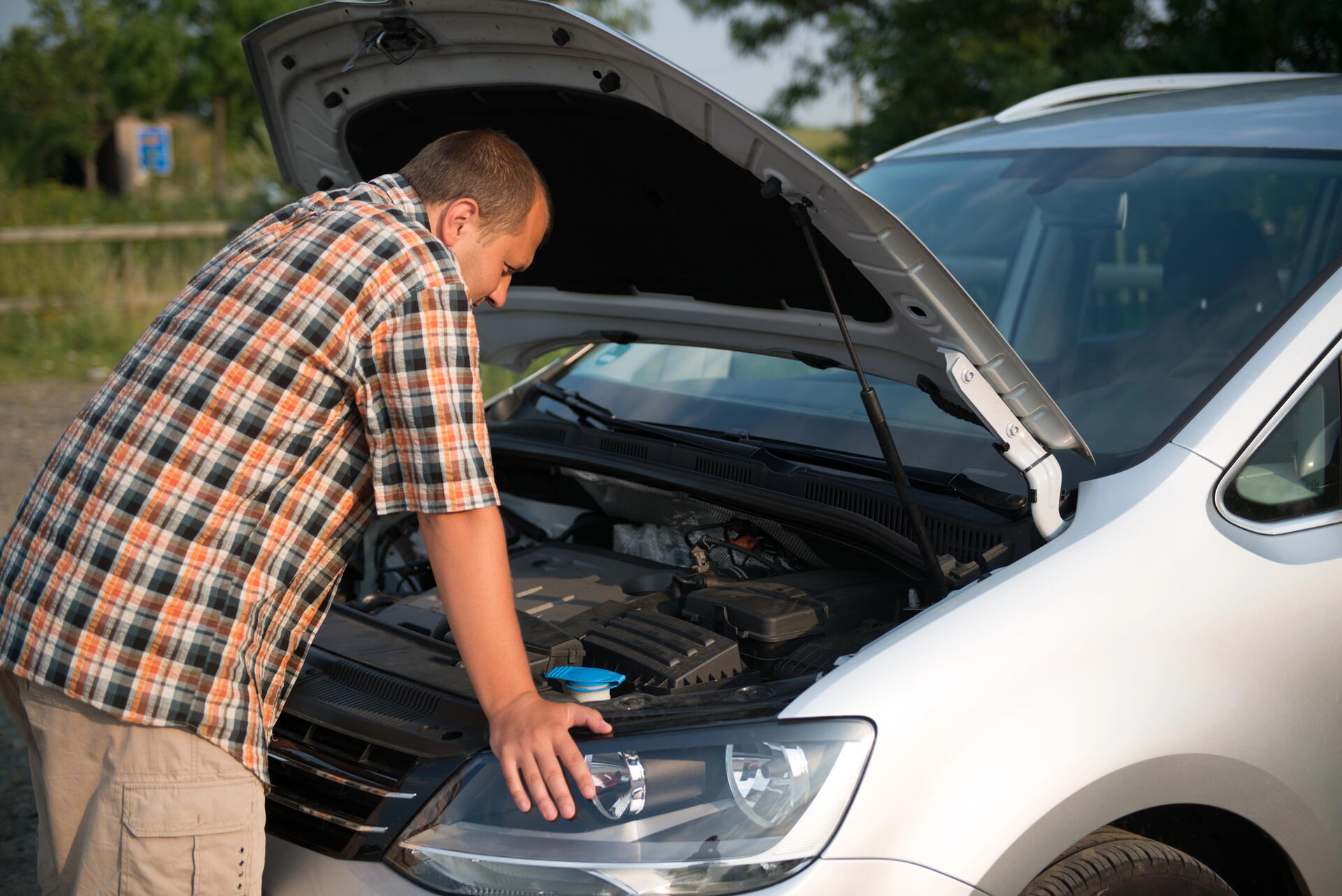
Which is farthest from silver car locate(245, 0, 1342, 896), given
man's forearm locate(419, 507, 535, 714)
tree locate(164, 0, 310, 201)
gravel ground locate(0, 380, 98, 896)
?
Result: tree locate(164, 0, 310, 201)

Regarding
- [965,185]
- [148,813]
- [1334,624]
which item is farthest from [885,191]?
[148,813]

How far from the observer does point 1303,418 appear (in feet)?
6.57

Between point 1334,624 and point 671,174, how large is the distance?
146 cm

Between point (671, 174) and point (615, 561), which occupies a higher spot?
point (671, 174)

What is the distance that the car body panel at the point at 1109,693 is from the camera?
1.59 meters

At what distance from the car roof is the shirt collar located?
73.7 inches

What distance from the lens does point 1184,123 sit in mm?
2834

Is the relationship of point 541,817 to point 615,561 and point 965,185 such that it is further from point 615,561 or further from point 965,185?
point 965,185

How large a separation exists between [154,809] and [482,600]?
0.56 metres

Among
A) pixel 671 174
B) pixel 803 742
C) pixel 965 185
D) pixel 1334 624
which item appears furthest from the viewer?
pixel 965 185

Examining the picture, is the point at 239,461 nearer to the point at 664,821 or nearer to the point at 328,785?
the point at 328,785

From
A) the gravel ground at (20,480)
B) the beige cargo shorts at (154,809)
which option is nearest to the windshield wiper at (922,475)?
the beige cargo shorts at (154,809)

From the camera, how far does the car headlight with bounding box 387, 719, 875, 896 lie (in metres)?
1.55

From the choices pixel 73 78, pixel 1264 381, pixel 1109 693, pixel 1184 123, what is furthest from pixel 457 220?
pixel 73 78
